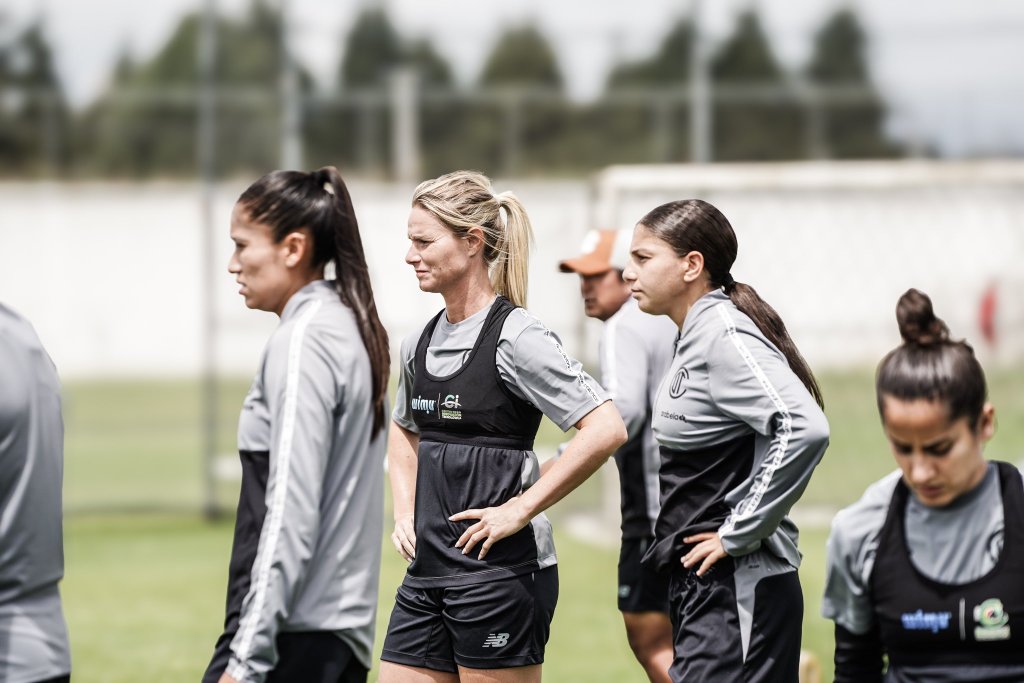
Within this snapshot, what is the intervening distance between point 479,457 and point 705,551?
0.70m

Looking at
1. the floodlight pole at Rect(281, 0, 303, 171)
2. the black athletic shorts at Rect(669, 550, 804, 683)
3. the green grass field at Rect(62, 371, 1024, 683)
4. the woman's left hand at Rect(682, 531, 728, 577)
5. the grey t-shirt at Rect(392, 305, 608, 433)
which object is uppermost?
the floodlight pole at Rect(281, 0, 303, 171)

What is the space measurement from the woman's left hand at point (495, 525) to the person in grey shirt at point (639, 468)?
1633 mm

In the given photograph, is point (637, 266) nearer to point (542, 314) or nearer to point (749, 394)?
point (749, 394)

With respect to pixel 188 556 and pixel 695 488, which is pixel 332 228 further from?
pixel 188 556

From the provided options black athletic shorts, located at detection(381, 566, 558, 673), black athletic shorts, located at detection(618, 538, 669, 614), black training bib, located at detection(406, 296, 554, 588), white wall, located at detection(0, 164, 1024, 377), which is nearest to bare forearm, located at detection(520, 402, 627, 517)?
black training bib, located at detection(406, 296, 554, 588)

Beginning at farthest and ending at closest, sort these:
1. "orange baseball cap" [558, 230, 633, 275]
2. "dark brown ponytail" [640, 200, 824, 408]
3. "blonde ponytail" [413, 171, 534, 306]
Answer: "orange baseball cap" [558, 230, 633, 275], "dark brown ponytail" [640, 200, 824, 408], "blonde ponytail" [413, 171, 534, 306]

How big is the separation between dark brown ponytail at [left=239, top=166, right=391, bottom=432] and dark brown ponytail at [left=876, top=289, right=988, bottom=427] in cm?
121

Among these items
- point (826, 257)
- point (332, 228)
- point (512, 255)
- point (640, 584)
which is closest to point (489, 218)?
point (512, 255)

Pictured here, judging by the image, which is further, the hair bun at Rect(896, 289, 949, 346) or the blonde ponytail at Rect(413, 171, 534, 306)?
the blonde ponytail at Rect(413, 171, 534, 306)

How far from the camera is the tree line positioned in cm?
2575

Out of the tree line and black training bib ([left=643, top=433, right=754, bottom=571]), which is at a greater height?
the tree line

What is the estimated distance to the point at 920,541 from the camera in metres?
2.88

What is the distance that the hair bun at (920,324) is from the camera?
9.82ft

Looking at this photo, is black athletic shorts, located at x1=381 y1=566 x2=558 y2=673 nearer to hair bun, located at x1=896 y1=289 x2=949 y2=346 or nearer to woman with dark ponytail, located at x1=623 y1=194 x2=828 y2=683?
woman with dark ponytail, located at x1=623 y1=194 x2=828 y2=683
